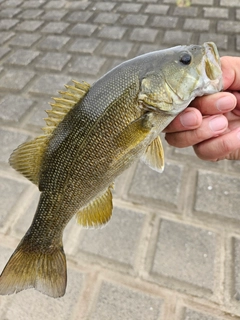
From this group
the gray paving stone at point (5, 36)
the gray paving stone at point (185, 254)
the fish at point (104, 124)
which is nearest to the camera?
the fish at point (104, 124)

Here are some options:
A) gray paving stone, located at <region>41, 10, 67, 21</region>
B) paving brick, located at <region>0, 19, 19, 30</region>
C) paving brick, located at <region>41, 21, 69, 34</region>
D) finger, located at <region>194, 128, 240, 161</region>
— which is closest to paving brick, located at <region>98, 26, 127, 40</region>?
paving brick, located at <region>41, 21, 69, 34</region>

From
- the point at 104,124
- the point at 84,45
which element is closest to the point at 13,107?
the point at 84,45

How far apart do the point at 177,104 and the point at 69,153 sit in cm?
48

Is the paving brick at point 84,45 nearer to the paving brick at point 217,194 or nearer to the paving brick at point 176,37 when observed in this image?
the paving brick at point 176,37

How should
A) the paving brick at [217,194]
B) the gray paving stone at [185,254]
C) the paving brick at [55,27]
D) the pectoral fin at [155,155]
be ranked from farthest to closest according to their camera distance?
the paving brick at [55,27] < the paving brick at [217,194] < the gray paving stone at [185,254] < the pectoral fin at [155,155]

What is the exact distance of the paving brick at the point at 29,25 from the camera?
14.1 feet

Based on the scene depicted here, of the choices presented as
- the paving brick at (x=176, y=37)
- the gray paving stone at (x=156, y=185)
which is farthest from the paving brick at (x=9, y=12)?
the gray paving stone at (x=156, y=185)

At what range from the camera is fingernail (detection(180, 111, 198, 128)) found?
1380 millimetres

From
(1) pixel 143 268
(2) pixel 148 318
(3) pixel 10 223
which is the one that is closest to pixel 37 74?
(3) pixel 10 223

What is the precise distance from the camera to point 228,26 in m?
4.02

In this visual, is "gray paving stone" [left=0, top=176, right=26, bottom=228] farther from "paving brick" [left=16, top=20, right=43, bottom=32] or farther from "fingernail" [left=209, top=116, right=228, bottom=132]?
"paving brick" [left=16, top=20, right=43, bottom=32]

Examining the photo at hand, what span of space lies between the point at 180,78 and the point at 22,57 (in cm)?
304

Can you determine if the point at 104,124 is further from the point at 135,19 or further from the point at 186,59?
the point at 135,19

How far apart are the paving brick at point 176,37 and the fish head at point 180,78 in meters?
2.71
